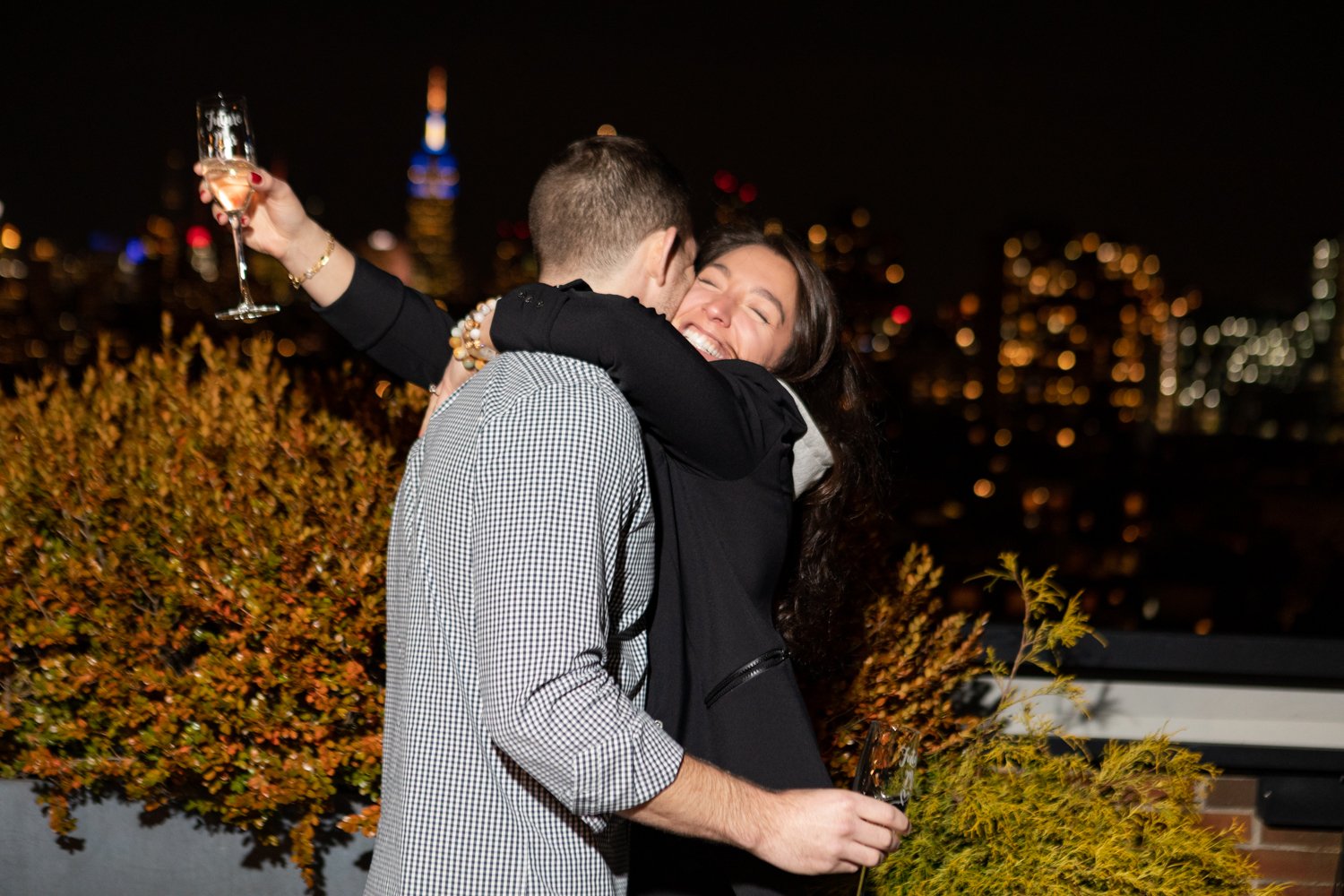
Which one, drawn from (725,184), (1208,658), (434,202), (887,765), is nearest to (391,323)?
(887,765)

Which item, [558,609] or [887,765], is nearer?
[558,609]

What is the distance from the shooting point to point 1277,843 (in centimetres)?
364

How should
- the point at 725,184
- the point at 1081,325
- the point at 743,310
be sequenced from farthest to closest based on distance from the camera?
the point at 1081,325 → the point at 725,184 → the point at 743,310

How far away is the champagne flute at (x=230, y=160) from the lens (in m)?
2.24

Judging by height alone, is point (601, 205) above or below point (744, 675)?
above

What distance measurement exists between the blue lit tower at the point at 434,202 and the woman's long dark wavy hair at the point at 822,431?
124873 millimetres

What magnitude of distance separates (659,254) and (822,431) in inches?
23.4

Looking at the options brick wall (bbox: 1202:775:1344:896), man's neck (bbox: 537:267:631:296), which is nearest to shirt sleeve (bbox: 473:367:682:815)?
man's neck (bbox: 537:267:631:296)

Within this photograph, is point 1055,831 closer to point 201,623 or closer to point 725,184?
point 201,623

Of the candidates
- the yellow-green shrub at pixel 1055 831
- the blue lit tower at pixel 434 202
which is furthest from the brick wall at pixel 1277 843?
the blue lit tower at pixel 434 202

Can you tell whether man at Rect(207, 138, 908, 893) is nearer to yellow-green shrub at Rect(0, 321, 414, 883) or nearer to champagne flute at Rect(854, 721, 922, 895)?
champagne flute at Rect(854, 721, 922, 895)

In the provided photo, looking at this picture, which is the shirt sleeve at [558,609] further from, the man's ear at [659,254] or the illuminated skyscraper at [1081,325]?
the illuminated skyscraper at [1081,325]

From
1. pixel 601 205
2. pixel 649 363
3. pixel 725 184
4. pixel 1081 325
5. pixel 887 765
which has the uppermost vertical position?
pixel 1081 325

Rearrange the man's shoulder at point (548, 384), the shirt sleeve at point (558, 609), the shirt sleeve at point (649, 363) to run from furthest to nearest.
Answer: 1. the shirt sleeve at point (649, 363)
2. the man's shoulder at point (548, 384)
3. the shirt sleeve at point (558, 609)
